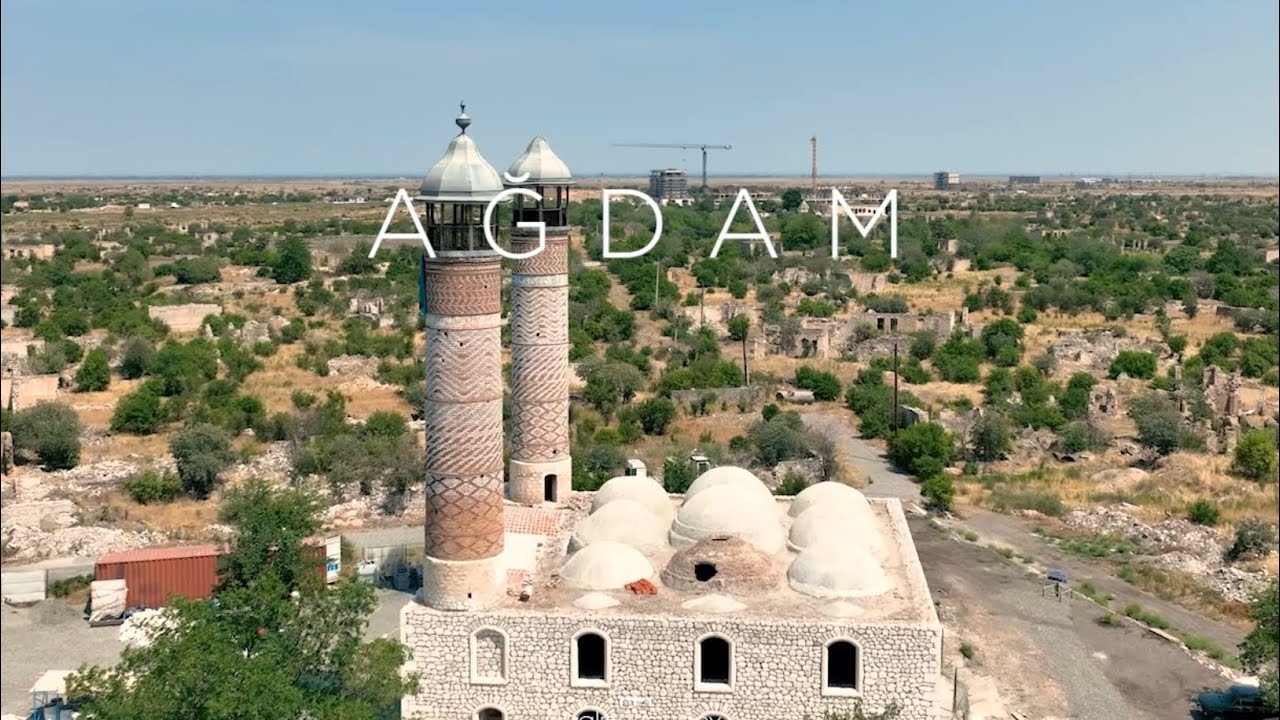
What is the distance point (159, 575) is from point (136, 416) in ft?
41.9

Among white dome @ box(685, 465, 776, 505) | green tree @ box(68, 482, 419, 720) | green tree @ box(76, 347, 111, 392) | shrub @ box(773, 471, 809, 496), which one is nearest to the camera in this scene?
green tree @ box(68, 482, 419, 720)

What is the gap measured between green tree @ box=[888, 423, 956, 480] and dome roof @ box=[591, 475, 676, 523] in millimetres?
12409

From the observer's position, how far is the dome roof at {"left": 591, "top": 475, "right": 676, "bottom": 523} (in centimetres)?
1672

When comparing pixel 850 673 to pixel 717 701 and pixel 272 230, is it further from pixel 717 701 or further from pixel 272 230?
pixel 272 230

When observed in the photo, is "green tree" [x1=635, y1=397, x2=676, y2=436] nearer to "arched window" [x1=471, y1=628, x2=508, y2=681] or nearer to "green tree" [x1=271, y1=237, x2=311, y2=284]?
"arched window" [x1=471, y1=628, x2=508, y2=681]

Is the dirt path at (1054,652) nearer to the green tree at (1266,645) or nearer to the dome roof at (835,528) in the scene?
the green tree at (1266,645)

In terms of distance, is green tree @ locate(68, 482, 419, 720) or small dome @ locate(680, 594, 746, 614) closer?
green tree @ locate(68, 482, 419, 720)

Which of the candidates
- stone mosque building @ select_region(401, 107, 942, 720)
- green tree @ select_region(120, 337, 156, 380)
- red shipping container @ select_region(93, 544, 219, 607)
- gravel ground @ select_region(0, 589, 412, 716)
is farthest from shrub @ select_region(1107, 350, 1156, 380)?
green tree @ select_region(120, 337, 156, 380)

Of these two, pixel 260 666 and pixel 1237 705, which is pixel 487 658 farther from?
pixel 1237 705

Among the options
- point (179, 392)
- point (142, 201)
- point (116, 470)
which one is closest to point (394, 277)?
point (179, 392)

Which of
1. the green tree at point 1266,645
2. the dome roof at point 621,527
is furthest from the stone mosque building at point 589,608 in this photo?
the green tree at point 1266,645

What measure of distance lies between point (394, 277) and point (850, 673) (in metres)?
47.3

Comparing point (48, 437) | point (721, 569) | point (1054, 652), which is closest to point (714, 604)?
point (721, 569)

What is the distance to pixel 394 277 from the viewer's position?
5722 centimetres
